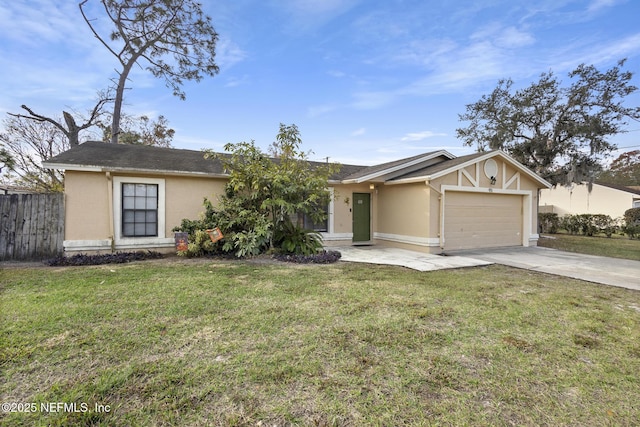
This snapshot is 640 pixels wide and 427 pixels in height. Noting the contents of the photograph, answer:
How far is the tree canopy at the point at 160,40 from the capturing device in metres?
13.7

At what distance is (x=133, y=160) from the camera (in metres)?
8.47

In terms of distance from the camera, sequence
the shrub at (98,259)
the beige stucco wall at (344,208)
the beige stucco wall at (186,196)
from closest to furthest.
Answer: the shrub at (98,259) < the beige stucco wall at (186,196) < the beige stucco wall at (344,208)

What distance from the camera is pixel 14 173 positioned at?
13445mm

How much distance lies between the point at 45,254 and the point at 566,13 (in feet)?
52.0

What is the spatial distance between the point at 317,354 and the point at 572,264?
8218 mm

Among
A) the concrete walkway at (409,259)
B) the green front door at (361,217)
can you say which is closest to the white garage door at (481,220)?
the concrete walkway at (409,259)

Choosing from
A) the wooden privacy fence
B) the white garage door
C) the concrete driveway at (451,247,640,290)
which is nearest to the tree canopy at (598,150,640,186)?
the white garage door

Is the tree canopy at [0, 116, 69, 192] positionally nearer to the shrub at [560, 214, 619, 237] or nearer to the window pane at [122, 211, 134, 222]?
the window pane at [122, 211, 134, 222]

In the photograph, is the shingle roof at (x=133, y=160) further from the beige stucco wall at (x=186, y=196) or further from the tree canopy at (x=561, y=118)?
the tree canopy at (x=561, y=118)

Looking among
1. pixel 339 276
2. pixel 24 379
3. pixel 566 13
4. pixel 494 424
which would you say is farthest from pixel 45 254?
pixel 566 13

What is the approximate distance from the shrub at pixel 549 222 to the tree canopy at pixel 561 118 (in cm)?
412

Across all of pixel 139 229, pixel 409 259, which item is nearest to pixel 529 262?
pixel 409 259

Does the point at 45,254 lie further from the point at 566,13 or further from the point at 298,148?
the point at 566,13

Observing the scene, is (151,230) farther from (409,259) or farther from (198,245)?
(409,259)
